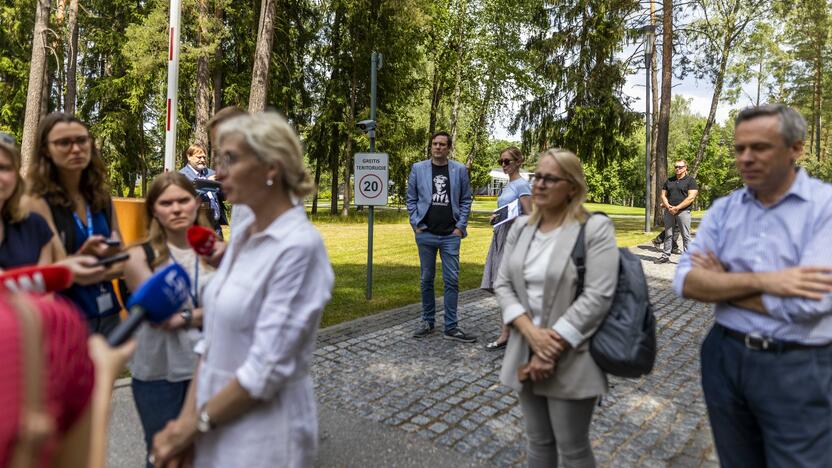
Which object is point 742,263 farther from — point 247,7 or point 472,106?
point 472,106

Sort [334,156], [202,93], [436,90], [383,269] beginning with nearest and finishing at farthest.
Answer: [383,269] < [202,93] < [334,156] < [436,90]

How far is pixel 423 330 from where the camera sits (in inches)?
249

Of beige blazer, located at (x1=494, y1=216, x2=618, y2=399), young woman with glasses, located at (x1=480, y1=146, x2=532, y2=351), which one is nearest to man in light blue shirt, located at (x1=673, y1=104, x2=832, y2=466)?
beige blazer, located at (x1=494, y1=216, x2=618, y2=399)

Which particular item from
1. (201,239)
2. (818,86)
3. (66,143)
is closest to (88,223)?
(66,143)

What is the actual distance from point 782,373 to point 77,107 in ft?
106

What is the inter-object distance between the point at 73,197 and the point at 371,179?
5148 millimetres

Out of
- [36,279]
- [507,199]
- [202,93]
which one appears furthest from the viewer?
[202,93]

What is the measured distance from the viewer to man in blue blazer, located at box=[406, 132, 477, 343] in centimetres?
619

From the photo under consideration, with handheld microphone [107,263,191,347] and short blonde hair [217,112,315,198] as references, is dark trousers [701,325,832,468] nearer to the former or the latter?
short blonde hair [217,112,315,198]

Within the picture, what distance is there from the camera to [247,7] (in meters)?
22.8

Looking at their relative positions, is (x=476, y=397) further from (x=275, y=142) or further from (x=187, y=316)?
(x=275, y=142)

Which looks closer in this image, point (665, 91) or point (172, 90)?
point (172, 90)

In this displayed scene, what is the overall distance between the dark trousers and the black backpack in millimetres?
315

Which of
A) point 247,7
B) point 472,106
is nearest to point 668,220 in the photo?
point 247,7
